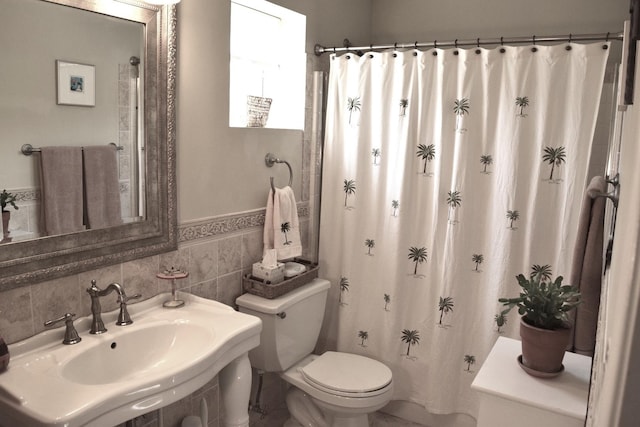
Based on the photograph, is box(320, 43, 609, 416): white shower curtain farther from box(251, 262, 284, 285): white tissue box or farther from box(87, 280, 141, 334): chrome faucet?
box(87, 280, 141, 334): chrome faucet

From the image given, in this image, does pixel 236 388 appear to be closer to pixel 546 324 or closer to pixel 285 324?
pixel 285 324

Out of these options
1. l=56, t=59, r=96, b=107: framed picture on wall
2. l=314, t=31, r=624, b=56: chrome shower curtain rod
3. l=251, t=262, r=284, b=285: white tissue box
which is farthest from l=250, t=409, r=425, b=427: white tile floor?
l=314, t=31, r=624, b=56: chrome shower curtain rod

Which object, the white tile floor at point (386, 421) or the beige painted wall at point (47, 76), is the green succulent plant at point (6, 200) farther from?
the white tile floor at point (386, 421)

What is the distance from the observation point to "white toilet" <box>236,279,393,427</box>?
2246mm

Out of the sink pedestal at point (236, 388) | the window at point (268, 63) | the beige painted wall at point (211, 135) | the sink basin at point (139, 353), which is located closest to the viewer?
the sink basin at point (139, 353)

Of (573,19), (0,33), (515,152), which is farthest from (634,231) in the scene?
(573,19)

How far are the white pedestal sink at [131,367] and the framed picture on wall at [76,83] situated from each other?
0.72 meters

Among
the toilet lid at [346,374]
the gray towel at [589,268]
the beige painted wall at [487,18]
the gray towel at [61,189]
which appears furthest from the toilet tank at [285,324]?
the beige painted wall at [487,18]

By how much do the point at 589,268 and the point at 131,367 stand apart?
5.08ft

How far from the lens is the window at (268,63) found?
8.25 feet

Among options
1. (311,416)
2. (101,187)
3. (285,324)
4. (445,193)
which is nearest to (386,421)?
(311,416)

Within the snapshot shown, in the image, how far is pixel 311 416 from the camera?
2.46m

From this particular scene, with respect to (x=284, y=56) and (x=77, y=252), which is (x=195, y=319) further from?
(x=284, y=56)

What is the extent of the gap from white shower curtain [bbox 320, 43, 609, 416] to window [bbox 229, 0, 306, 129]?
203 millimetres
